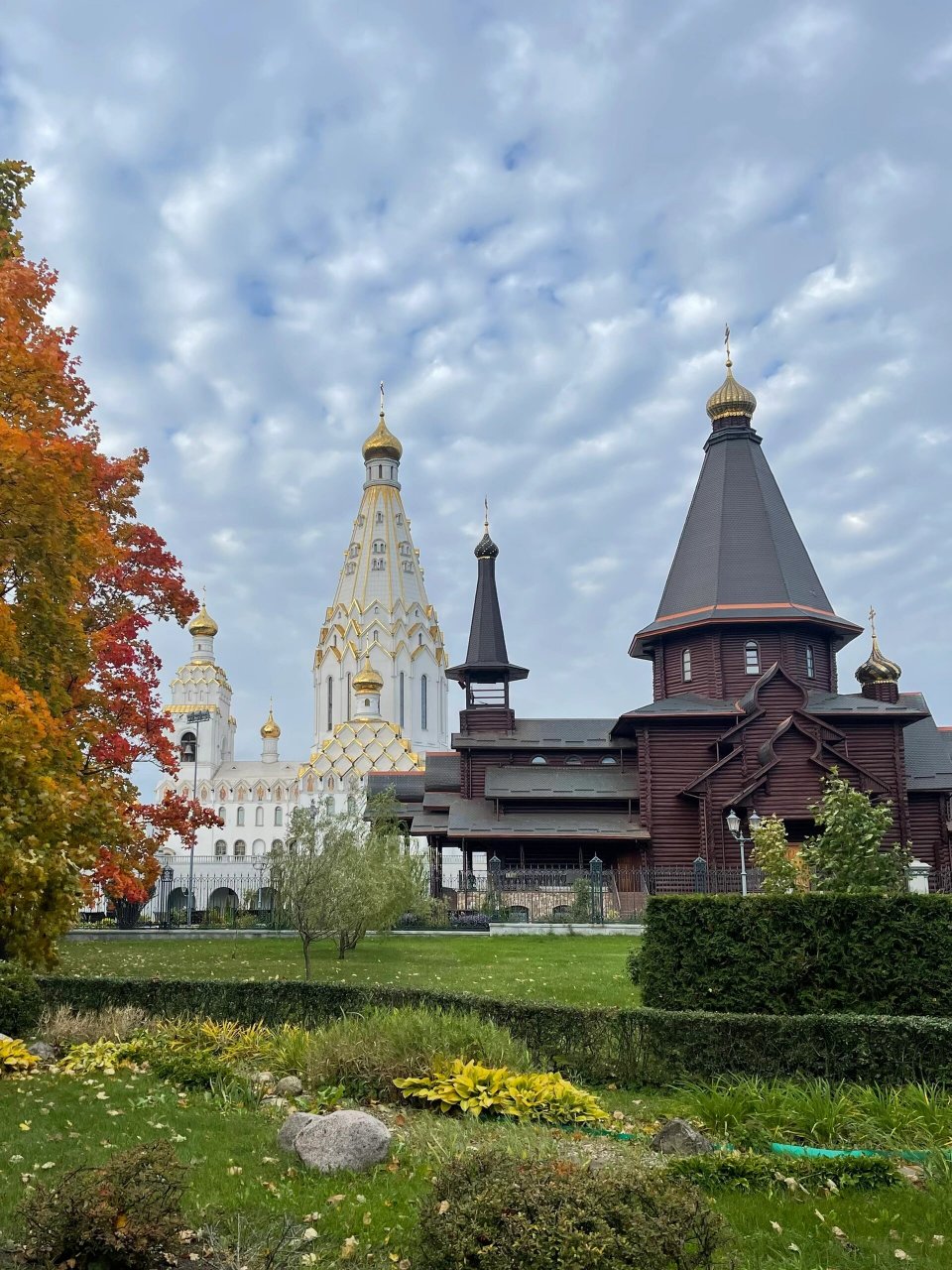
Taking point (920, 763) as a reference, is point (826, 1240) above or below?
below

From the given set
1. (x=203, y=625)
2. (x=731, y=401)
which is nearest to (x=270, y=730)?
(x=203, y=625)

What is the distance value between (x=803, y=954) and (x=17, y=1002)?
872 centimetres

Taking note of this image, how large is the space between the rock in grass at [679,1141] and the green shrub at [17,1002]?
779 cm

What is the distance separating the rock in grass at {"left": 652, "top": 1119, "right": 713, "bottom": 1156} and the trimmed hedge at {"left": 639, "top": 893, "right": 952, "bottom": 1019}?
3.66 m

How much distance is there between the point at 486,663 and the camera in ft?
146

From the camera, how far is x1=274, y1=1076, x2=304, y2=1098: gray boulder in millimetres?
9586

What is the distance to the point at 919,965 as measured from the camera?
10.8 meters

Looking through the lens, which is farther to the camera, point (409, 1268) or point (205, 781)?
point (205, 781)

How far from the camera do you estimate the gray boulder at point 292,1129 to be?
25.2 ft

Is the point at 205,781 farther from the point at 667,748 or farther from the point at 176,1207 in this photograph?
the point at 176,1207

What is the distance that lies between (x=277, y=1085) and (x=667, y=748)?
1174 inches

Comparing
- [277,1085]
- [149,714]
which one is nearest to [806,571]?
[149,714]

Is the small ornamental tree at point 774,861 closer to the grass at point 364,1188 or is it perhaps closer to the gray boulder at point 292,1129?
the grass at point 364,1188

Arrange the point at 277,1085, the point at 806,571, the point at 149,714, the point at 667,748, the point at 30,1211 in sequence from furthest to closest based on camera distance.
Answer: the point at 806,571 → the point at 667,748 → the point at 149,714 → the point at 277,1085 → the point at 30,1211
